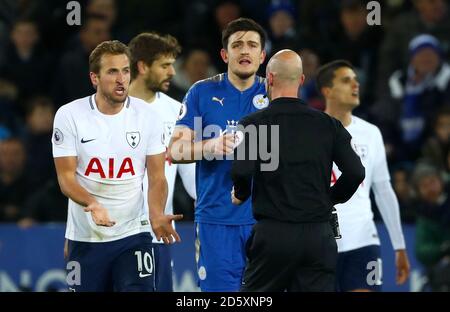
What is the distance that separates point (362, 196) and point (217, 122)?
6.29 ft

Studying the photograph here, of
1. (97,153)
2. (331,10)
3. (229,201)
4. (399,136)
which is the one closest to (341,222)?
(229,201)

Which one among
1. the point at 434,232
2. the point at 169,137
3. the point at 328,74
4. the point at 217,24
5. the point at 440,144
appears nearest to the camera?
the point at 169,137

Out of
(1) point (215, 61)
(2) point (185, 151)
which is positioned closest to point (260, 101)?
(2) point (185, 151)

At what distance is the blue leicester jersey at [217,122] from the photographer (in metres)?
9.80

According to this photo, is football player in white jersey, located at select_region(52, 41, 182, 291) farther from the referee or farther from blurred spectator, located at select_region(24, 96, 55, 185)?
blurred spectator, located at select_region(24, 96, 55, 185)

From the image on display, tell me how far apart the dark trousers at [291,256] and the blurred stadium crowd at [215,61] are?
17.1 ft

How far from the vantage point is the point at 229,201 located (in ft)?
32.1

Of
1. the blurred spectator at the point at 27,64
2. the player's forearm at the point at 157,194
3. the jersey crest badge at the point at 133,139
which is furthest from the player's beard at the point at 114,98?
the blurred spectator at the point at 27,64

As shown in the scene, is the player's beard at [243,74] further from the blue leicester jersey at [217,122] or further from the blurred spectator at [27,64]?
the blurred spectator at [27,64]

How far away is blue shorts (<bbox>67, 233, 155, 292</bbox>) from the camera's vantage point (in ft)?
31.4

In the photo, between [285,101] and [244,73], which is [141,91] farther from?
[285,101]

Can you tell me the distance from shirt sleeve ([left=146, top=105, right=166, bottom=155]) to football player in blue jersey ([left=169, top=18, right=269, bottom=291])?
124mm

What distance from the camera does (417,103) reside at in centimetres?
1508

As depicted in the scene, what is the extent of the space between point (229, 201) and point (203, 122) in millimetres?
634
